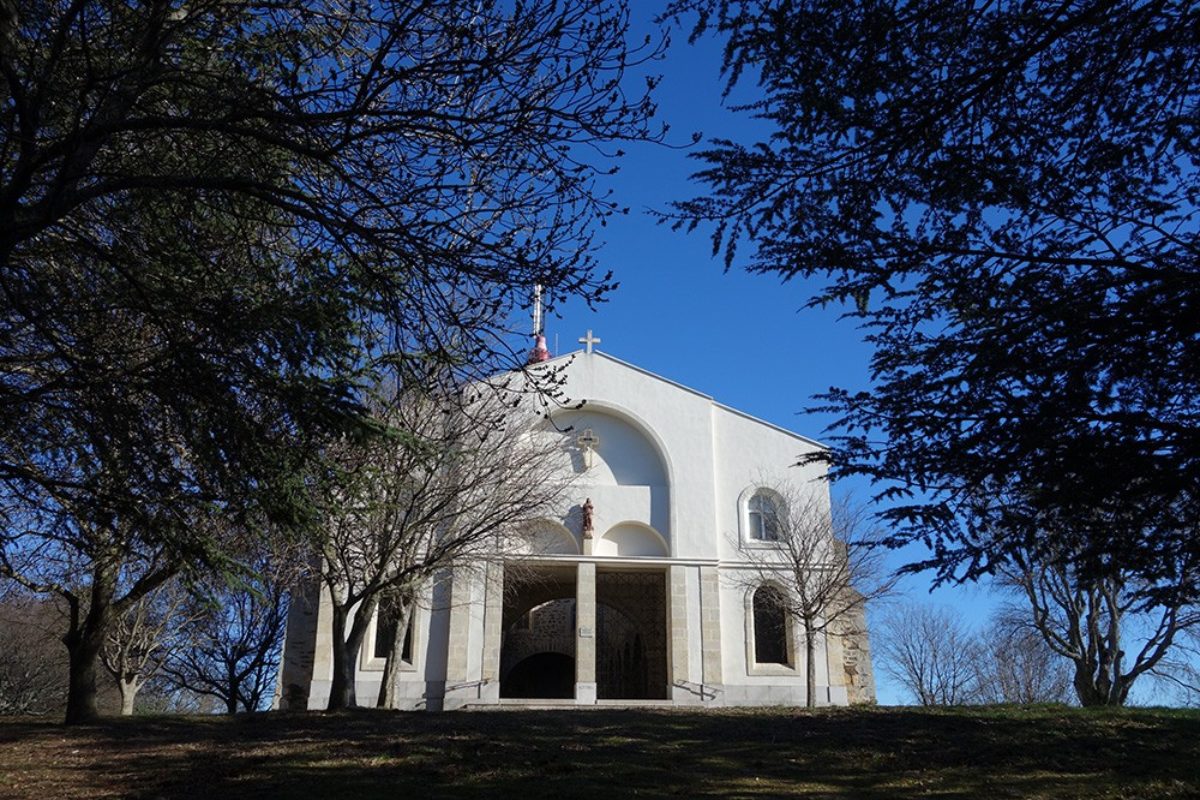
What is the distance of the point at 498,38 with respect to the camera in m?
6.80

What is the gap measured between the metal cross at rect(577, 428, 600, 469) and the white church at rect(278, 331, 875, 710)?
0.21 feet

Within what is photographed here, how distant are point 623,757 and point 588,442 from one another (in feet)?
57.9

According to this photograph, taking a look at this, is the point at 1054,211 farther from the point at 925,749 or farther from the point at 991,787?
the point at 925,749

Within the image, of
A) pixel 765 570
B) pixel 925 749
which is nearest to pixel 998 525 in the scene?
pixel 925 749

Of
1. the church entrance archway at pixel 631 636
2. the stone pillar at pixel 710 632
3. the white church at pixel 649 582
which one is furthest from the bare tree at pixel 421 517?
the church entrance archway at pixel 631 636

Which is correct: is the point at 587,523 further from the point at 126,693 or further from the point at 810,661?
the point at 126,693

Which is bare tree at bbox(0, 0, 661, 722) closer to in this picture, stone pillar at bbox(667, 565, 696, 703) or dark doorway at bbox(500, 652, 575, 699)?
stone pillar at bbox(667, 565, 696, 703)

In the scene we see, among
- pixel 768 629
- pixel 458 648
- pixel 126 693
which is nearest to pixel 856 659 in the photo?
pixel 768 629

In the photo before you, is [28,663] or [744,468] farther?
[28,663]

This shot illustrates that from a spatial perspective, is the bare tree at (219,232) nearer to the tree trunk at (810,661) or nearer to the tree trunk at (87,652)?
the tree trunk at (87,652)

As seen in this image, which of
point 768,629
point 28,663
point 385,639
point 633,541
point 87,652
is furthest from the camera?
point 28,663

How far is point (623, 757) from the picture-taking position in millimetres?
10125

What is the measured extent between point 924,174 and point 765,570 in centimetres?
2026

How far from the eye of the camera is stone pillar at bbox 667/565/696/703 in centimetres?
2530
